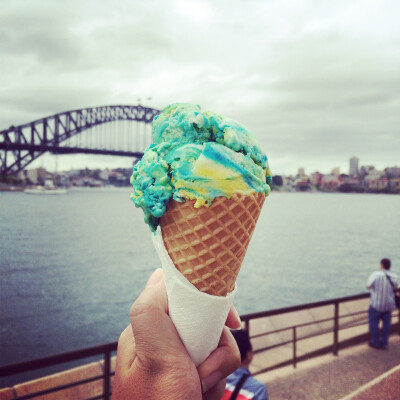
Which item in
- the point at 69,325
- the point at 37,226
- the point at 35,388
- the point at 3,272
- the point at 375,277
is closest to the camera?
the point at 35,388

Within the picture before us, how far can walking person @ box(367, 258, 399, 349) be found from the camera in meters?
A: 5.35

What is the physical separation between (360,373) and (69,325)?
1450 cm

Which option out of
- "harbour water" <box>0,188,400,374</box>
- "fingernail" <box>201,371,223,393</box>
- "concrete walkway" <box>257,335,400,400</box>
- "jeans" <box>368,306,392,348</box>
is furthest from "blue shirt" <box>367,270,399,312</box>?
"harbour water" <box>0,188,400,374</box>

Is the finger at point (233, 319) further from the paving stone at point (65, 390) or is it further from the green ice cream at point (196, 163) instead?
the paving stone at point (65, 390)

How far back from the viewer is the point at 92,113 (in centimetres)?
6856

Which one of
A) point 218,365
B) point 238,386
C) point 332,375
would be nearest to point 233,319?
point 218,365

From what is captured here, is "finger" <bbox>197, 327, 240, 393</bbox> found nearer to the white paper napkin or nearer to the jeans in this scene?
the white paper napkin

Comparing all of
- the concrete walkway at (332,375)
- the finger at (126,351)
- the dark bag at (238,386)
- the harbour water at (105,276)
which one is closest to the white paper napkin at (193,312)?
the finger at (126,351)

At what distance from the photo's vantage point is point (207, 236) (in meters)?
1.46

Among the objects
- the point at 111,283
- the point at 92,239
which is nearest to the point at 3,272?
the point at 111,283

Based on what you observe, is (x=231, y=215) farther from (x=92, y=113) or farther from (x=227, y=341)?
(x=92, y=113)

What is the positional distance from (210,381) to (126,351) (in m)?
0.34

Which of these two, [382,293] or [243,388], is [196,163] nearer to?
[243,388]

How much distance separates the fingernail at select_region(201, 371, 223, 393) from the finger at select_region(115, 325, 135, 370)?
288 millimetres
